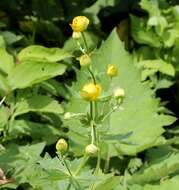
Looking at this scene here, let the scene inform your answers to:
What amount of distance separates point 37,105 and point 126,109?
271 millimetres

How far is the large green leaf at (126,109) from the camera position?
169 centimetres

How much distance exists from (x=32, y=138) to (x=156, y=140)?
36 cm

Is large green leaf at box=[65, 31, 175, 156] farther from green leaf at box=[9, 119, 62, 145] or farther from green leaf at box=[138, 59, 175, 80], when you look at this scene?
green leaf at box=[138, 59, 175, 80]

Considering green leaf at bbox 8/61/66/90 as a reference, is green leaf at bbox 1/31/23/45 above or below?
above

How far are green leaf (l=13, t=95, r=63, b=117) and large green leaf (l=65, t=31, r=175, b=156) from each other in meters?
0.05

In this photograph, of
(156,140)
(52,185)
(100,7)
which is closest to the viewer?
(52,185)

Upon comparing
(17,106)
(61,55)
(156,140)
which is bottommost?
(156,140)

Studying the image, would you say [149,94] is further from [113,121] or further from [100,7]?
[100,7]

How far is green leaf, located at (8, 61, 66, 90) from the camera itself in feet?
5.44

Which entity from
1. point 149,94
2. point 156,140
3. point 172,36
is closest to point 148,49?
point 172,36

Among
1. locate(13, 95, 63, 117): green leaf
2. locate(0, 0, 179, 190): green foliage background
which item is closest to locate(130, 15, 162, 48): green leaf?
locate(0, 0, 179, 190): green foliage background

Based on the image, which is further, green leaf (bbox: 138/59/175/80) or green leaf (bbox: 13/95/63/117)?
green leaf (bbox: 138/59/175/80)

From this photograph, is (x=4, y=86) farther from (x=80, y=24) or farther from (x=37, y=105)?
(x=80, y=24)

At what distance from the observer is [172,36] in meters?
2.14
